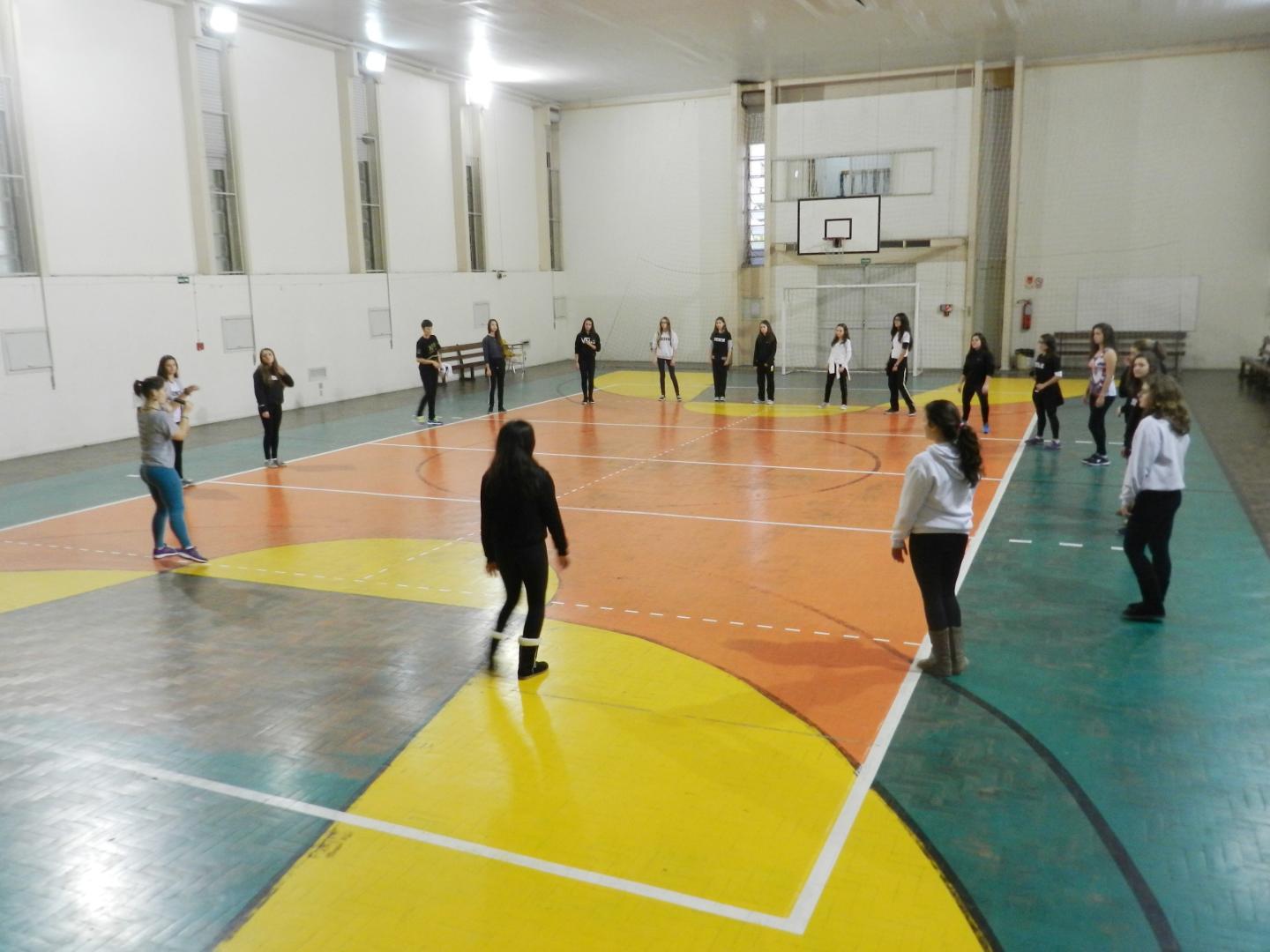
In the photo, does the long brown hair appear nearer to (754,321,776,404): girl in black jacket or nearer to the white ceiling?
(754,321,776,404): girl in black jacket

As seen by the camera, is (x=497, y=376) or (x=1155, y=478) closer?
(x=1155, y=478)

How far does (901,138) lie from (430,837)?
83.8 ft

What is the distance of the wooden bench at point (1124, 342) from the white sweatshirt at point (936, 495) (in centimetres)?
2062

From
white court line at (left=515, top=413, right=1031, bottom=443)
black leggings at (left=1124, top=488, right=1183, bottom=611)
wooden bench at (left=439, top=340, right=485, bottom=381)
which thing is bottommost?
white court line at (left=515, top=413, right=1031, bottom=443)

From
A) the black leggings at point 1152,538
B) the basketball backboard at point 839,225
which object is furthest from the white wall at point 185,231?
the black leggings at point 1152,538

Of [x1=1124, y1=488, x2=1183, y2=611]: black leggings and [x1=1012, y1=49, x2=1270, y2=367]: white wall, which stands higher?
[x1=1012, y1=49, x2=1270, y2=367]: white wall

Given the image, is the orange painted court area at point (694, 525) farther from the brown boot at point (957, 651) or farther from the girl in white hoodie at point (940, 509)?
the girl in white hoodie at point (940, 509)

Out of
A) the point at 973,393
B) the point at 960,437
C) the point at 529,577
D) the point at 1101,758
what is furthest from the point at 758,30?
the point at 1101,758

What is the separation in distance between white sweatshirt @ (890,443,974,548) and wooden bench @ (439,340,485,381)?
785 inches

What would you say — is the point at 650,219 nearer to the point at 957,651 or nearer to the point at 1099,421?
the point at 1099,421

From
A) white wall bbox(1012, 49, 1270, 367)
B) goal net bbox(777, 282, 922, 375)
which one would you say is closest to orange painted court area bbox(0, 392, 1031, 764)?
goal net bbox(777, 282, 922, 375)

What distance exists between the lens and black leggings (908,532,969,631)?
21.1 feet

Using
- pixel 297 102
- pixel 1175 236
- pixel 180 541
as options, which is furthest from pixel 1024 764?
pixel 1175 236

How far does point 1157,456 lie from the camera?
7.34 m
